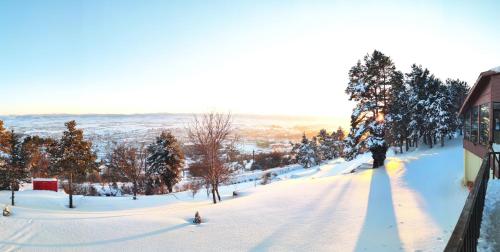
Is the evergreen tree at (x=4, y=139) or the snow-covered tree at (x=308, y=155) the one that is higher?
the evergreen tree at (x=4, y=139)

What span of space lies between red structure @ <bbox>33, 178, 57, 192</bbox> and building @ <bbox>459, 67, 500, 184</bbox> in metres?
37.3

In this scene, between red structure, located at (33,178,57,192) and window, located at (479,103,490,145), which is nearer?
window, located at (479,103,490,145)

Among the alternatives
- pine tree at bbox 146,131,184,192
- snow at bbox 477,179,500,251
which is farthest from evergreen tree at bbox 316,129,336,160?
snow at bbox 477,179,500,251

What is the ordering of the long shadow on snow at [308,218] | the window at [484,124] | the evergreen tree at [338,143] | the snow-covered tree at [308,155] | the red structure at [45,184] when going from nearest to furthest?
the long shadow on snow at [308,218] < the window at [484,124] < the red structure at [45,184] < the snow-covered tree at [308,155] < the evergreen tree at [338,143]

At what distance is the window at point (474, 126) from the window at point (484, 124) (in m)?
0.75

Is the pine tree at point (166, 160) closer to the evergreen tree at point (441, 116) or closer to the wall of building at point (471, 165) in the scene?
the wall of building at point (471, 165)

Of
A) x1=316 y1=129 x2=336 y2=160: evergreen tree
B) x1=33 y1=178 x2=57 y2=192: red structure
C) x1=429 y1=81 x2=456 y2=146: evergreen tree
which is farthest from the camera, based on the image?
x1=316 y1=129 x2=336 y2=160: evergreen tree

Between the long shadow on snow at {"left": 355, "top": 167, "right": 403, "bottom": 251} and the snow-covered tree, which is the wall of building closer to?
the long shadow on snow at {"left": 355, "top": 167, "right": 403, "bottom": 251}

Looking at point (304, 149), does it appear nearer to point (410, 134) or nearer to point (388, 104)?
point (410, 134)

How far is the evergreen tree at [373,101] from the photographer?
27.6 meters

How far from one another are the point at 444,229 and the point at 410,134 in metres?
47.7

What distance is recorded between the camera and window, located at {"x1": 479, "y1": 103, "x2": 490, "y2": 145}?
14078mm

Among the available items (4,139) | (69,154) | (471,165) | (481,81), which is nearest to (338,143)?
(69,154)

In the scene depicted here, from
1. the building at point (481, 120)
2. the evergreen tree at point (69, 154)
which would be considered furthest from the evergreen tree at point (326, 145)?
the building at point (481, 120)
